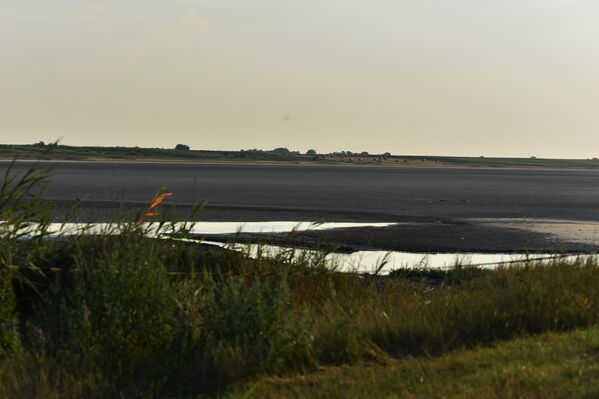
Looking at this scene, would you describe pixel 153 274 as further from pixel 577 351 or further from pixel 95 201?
pixel 95 201

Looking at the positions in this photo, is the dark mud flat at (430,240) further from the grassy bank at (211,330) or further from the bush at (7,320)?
the bush at (7,320)

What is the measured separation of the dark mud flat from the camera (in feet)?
87.0

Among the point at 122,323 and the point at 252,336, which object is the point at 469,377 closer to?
the point at 252,336

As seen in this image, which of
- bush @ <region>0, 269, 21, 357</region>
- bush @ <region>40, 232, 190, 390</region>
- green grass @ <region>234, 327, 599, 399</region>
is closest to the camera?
green grass @ <region>234, 327, 599, 399</region>

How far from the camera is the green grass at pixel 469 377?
830 cm

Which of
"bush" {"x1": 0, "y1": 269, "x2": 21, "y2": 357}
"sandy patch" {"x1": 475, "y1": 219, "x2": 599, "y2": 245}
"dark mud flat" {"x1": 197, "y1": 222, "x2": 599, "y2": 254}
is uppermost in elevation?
"bush" {"x1": 0, "y1": 269, "x2": 21, "y2": 357}

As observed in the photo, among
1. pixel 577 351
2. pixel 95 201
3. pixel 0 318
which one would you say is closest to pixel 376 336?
pixel 577 351

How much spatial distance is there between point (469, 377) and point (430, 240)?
21.0 meters

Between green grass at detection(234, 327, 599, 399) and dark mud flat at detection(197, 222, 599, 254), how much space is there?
48.0 ft

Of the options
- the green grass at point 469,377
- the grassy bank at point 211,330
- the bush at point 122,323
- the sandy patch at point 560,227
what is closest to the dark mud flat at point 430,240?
the sandy patch at point 560,227

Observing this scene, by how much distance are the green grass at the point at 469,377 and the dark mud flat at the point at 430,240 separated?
48.0ft

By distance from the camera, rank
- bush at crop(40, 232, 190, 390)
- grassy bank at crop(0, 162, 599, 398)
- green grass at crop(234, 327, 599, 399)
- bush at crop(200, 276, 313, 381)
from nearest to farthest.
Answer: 1. green grass at crop(234, 327, 599, 399)
2. grassy bank at crop(0, 162, 599, 398)
3. bush at crop(200, 276, 313, 381)
4. bush at crop(40, 232, 190, 390)

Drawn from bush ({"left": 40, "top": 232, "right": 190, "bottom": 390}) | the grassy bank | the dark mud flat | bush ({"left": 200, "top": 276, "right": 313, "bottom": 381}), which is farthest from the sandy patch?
bush ({"left": 40, "top": 232, "right": 190, "bottom": 390})

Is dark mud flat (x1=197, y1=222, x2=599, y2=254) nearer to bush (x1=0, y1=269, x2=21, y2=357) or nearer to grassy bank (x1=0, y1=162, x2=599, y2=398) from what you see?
grassy bank (x1=0, y1=162, x2=599, y2=398)
